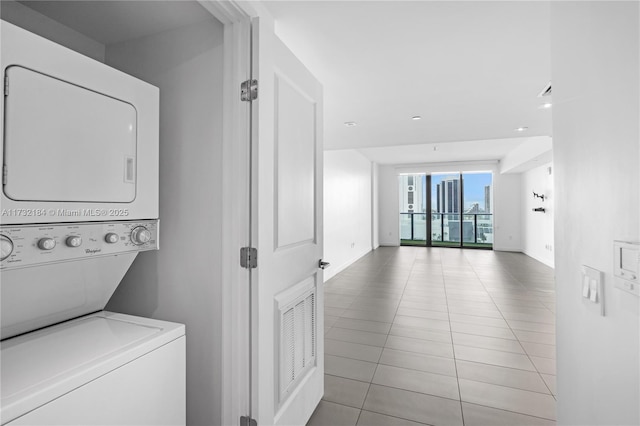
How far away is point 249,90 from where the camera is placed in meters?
1.41

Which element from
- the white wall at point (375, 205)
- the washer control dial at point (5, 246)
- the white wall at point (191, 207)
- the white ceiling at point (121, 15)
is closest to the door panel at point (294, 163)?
the white wall at point (191, 207)

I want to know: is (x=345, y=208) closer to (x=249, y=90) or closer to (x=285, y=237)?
(x=285, y=237)

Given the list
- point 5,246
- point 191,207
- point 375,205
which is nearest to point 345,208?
point 375,205

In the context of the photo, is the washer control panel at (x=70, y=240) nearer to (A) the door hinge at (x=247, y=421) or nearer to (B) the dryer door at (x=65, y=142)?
(B) the dryer door at (x=65, y=142)

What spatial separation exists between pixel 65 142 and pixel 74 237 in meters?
0.32

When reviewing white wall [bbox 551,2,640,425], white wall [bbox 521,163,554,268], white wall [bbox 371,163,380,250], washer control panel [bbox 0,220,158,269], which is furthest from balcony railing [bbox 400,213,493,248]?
washer control panel [bbox 0,220,158,269]

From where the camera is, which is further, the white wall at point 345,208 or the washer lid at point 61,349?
the white wall at point 345,208

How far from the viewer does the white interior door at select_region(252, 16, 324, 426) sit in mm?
1419

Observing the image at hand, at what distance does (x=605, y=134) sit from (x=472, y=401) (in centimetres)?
189

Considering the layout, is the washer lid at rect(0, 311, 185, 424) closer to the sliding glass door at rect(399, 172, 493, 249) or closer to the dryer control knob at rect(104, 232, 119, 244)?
the dryer control knob at rect(104, 232, 119, 244)

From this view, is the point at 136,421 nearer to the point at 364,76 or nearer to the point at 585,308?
the point at 585,308

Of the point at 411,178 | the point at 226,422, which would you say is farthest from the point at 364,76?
the point at 411,178

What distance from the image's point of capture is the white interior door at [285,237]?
4.66 ft

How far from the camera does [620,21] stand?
0.89 meters
